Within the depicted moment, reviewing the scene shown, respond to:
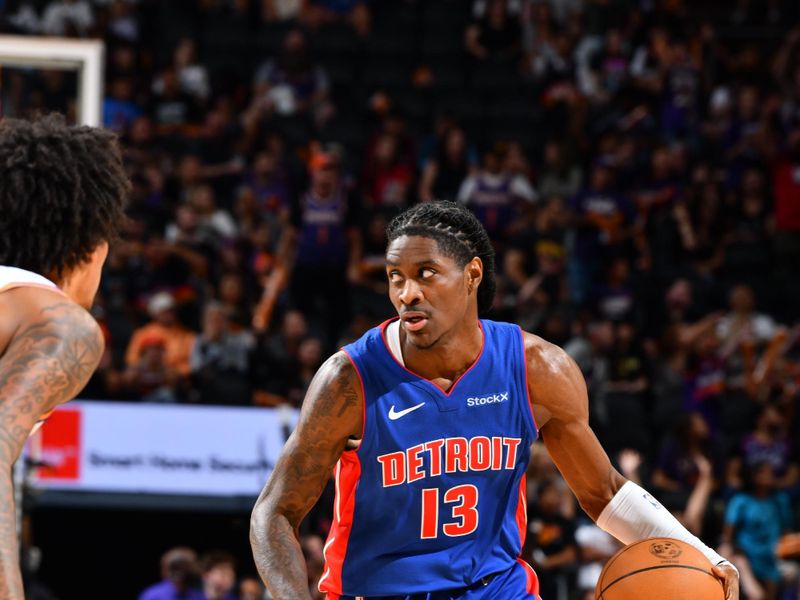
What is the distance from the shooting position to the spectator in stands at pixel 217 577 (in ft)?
27.3

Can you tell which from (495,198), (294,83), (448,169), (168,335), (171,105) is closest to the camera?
(168,335)

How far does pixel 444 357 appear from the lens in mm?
3959

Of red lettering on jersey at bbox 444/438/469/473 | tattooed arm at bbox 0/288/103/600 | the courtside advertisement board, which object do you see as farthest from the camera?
the courtside advertisement board

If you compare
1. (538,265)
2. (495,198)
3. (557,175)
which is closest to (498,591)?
(538,265)

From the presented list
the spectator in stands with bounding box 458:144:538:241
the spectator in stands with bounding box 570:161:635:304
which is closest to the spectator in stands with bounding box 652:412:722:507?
the spectator in stands with bounding box 570:161:635:304

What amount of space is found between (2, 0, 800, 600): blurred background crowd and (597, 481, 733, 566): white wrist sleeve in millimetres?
3805

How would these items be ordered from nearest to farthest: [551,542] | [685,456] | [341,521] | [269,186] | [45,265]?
1. [45,265]
2. [341,521]
3. [551,542]
4. [685,456]
5. [269,186]

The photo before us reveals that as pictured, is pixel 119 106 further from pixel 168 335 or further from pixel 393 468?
pixel 393 468

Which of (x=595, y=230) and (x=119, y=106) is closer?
(x=595, y=230)

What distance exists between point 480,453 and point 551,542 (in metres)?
4.96

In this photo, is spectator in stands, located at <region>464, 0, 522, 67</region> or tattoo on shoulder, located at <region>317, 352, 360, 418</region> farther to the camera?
spectator in stands, located at <region>464, 0, 522, 67</region>

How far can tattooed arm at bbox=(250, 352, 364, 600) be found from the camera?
372 centimetres

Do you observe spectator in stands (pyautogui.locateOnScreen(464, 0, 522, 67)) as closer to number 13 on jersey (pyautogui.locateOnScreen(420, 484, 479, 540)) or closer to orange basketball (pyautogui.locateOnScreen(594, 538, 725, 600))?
orange basketball (pyautogui.locateOnScreen(594, 538, 725, 600))

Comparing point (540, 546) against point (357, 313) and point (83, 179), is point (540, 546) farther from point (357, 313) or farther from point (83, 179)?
point (83, 179)
